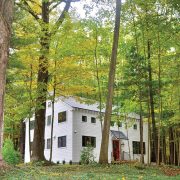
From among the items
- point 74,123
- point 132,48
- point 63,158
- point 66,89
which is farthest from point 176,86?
point 63,158

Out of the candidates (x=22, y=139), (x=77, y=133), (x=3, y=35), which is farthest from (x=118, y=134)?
(x=3, y=35)

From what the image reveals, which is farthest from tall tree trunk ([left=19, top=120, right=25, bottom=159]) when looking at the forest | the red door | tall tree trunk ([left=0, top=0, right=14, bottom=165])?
tall tree trunk ([left=0, top=0, right=14, bottom=165])

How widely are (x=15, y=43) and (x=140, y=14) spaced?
8.01 meters

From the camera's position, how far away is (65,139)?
3106 centimetres

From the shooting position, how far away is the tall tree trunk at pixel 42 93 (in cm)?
1855

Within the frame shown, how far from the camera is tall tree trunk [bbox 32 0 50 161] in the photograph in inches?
730

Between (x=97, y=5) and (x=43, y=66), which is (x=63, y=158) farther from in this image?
(x=97, y=5)

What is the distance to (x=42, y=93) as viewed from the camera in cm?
1875

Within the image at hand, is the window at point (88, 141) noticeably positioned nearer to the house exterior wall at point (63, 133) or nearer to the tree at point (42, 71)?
the house exterior wall at point (63, 133)

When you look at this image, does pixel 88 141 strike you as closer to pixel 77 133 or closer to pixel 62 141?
pixel 77 133

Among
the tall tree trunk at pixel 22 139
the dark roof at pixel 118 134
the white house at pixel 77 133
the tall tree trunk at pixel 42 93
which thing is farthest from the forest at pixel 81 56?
the tall tree trunk at pixel 22 139

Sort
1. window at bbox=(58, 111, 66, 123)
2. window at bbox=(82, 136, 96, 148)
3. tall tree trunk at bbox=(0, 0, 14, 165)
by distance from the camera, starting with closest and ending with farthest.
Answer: tall tree trunk at bbox=(0, 0, 14, 165)
window at bbox=(82, 136, 96, 148)
window at bbox=(58, 111, 66, 123)

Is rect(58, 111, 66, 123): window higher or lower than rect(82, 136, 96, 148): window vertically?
higher

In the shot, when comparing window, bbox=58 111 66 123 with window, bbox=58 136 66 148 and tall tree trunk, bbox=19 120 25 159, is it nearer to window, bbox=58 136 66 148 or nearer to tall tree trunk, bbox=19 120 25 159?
window, bbox=58 136 66 148
